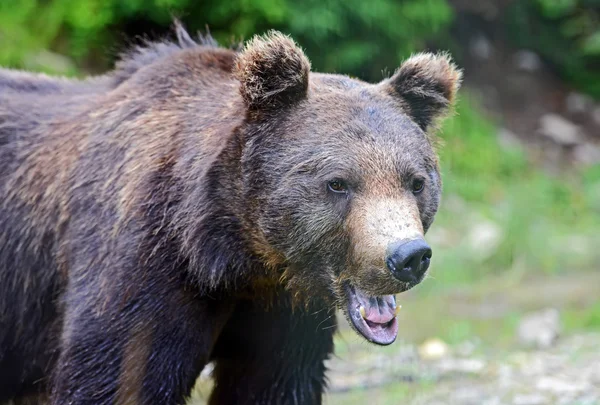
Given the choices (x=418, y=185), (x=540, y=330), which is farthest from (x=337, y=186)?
(x=540, y=330)

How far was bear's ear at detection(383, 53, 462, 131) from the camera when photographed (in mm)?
4727

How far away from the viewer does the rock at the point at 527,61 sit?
15.6m

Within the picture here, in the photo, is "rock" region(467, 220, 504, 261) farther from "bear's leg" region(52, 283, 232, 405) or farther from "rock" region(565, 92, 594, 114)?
"bear's leg" region(52, 283, 232, 405)

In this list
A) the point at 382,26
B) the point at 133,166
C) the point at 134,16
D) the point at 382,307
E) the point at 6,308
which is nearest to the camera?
the point at 382,307

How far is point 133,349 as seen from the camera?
4.49 m

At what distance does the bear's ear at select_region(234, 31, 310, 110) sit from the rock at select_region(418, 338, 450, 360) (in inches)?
148

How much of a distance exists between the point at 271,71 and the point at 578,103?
11.9 meters

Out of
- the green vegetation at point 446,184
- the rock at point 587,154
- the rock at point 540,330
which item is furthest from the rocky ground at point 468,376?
the rock at point 587,154

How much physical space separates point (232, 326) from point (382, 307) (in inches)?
38.0

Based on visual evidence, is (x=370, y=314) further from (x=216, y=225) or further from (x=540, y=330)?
(x=540, y=330)

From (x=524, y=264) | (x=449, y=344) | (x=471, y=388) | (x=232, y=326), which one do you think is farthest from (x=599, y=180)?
(x=232, y=326)

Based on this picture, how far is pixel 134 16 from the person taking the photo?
10680 mm

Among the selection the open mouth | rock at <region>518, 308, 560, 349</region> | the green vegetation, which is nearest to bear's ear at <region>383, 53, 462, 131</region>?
the open mouth

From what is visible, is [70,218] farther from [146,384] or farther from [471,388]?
[471,388]
